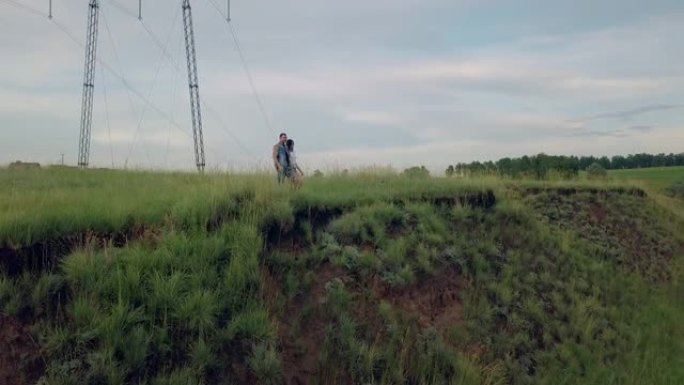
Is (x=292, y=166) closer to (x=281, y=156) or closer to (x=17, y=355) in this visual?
(x=281, y=156)

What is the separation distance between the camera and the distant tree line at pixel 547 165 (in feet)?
77.7

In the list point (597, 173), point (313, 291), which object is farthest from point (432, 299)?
point (597, 173)

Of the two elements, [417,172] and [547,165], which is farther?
[547,165]

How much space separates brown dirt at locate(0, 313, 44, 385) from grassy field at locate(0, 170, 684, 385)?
0.05 ft

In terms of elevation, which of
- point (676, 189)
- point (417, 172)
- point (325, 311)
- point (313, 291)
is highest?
point (417, 172)

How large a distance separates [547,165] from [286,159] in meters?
27.7

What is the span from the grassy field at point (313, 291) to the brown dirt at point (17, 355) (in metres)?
0.02

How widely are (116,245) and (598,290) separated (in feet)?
37.7

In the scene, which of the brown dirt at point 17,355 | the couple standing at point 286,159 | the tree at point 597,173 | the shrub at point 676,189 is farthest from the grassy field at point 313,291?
the shrub at point 676,189

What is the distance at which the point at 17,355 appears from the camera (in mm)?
6738

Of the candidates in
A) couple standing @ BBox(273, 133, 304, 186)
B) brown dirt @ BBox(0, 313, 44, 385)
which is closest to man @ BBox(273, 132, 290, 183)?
couple standing @ BBox(273, 133, 304, 186)

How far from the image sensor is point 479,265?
501 inches

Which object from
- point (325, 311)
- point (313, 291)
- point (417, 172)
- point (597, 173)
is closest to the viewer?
point (325, 311)

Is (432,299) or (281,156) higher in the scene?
(281,156)
